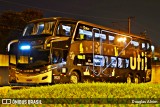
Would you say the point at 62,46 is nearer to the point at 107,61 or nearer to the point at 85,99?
the point at 107,61

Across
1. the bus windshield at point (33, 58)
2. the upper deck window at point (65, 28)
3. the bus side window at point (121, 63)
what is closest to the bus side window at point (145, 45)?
the bus side window at point (121, 63)

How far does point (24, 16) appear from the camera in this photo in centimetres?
4738

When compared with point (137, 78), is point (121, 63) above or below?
above

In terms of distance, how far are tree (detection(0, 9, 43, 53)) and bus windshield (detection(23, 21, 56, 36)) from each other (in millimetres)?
20741

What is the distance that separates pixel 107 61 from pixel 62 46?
4901 mm

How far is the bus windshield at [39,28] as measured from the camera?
19438 millimetres

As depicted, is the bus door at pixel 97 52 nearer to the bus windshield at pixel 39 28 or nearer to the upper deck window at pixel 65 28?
the upper deck window at pixel 65 28

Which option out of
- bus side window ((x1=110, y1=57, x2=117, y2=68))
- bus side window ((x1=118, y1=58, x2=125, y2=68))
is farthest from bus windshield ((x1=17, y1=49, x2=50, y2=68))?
bus side window ((x1=118, y1=58, x2=125, y2=68))

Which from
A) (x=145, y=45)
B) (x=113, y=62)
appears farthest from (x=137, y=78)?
(x=113, y=62)

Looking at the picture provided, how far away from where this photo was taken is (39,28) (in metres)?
20.2

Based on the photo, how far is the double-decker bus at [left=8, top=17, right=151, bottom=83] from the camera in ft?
62.7

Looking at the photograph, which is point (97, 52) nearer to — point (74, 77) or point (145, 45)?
point (74, 77)

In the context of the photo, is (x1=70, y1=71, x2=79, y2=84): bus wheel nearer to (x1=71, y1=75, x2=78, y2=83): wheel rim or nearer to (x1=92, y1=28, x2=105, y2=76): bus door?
(x1=71, y1=75, x2=78, y2=83): wheel rim

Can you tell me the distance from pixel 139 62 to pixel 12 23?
2231 centimetres
